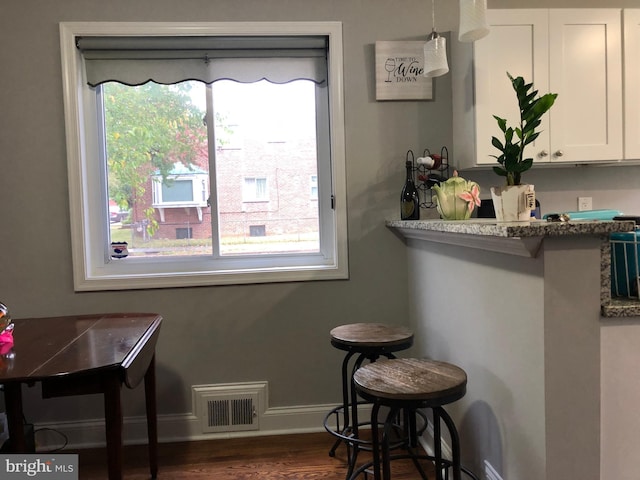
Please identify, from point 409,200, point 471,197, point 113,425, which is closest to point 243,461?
point 113,425

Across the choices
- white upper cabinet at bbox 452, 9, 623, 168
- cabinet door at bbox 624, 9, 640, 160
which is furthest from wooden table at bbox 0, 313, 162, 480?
cabinet door at bbox 624, 9, 640, 160

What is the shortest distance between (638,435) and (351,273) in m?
1.47

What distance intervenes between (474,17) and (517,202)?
87 centimetres

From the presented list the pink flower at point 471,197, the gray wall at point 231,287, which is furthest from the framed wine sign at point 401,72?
the pink flower at point 471,197

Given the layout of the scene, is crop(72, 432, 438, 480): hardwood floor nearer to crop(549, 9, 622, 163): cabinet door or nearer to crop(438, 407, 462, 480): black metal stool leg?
crop(438, 407, 462, 480): black metal stool leg

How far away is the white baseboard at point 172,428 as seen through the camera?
2.40 m

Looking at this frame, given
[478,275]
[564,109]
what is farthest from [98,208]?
[564,109]

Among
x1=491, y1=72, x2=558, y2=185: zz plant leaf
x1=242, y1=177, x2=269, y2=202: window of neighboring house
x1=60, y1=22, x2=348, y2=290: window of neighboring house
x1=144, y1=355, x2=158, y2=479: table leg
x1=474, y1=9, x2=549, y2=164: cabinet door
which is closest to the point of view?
x1=491, y1=72, x2=558, y2=185: zz plant leaf

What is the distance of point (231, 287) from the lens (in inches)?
97.1

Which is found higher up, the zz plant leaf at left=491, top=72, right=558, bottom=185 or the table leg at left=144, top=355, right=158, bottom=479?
the zz plant leaf at left=491, top=72, right=558, bottom=185

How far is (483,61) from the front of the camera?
7.51ft

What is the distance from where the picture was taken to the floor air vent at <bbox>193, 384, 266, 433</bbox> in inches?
96.2
